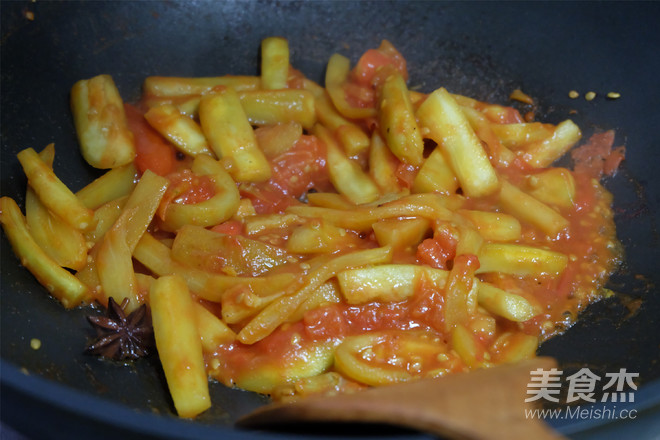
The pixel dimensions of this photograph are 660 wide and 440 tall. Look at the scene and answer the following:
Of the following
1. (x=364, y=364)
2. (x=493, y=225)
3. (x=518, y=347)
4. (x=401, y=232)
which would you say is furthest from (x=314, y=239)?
(x=518, y=347)

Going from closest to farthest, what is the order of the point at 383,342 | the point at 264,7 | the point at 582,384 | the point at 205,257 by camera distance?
the point at 582,384, the point at 383,342, the point at 205,257, the point at 264,7

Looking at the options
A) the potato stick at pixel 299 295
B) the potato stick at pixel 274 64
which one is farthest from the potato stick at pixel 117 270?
the potato stick at pixel 274 64

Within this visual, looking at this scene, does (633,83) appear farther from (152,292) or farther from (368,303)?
(152,292)

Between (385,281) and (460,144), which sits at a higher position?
(460,144)

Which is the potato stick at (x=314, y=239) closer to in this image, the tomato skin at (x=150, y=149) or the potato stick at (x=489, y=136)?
the tomato skin at (x=150, y=149)

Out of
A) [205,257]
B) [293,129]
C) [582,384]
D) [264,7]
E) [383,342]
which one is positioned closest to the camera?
[582,384]

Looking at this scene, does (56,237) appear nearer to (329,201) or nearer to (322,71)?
(329,201)

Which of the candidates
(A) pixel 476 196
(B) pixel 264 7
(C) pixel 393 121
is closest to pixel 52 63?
(B) pixel 264 7
